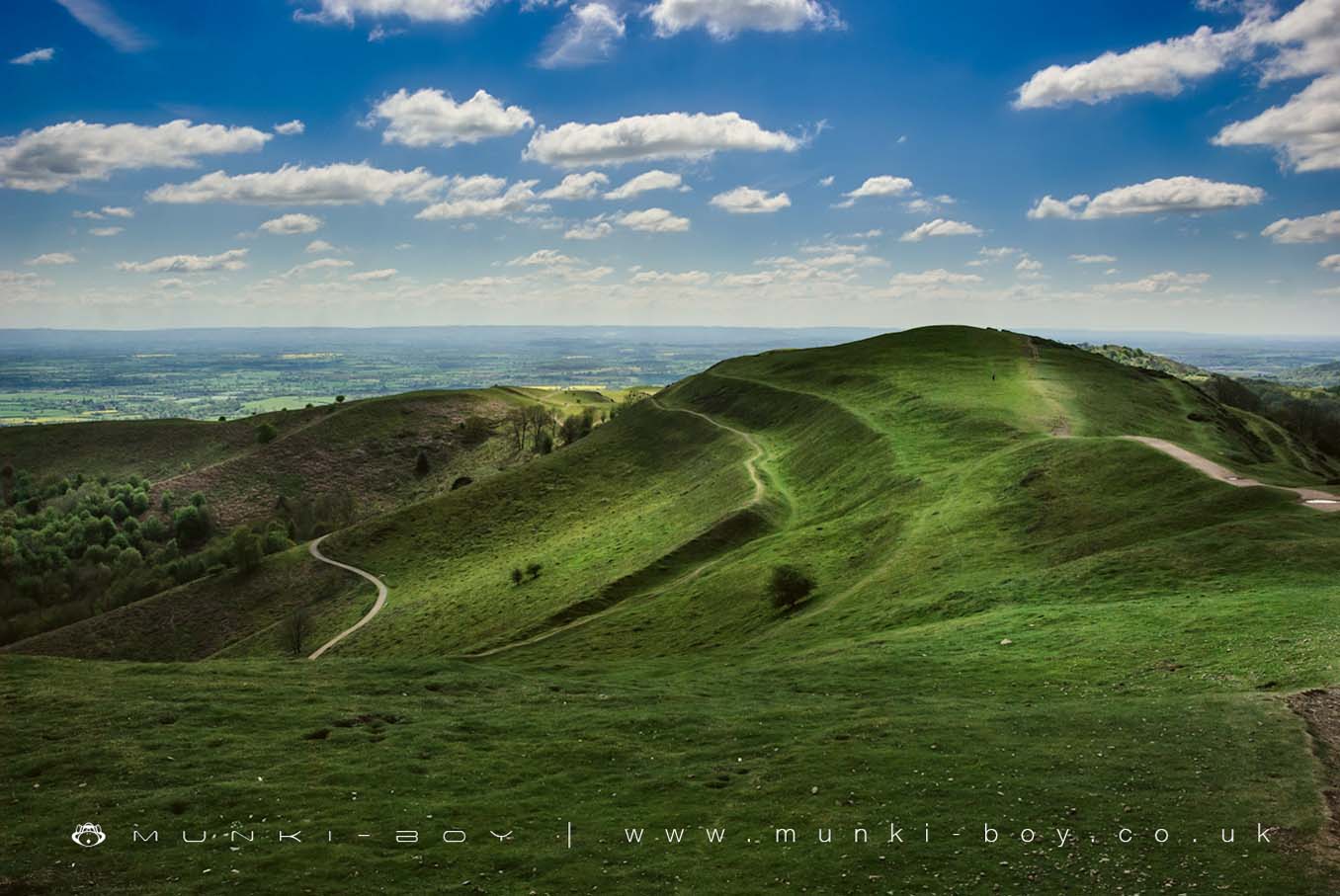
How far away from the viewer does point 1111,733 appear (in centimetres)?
2569

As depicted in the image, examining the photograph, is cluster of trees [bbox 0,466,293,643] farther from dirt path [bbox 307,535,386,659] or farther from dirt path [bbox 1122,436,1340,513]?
dirt path [bbox 1122,436,1340,513]

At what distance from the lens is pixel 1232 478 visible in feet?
177

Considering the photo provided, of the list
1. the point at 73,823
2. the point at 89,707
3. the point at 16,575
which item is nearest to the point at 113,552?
the point at 16,575

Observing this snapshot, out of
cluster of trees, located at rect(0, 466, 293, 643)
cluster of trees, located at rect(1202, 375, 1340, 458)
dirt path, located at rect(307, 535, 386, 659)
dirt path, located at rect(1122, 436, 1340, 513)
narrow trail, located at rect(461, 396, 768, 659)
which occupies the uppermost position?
cluster of trees, located at rect(1202, 375, 1340, 458)

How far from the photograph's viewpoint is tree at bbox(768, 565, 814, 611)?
5616 cm

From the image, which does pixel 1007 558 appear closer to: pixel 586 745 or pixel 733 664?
pixel 733 664

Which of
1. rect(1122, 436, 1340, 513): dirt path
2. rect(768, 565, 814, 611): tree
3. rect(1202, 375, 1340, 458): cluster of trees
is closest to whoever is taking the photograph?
rect(1122, 436, 1340, 513): dirt path

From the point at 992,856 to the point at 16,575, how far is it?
178250mm

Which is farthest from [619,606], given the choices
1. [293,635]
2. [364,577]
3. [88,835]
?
[364,577]

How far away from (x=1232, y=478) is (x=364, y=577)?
9278cm

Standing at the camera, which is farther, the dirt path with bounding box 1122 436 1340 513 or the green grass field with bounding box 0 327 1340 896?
the dirt path with bounding box 1122 436 1340 513

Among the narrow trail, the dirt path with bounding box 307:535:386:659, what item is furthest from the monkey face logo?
the dirt path with bounding box 307:535:386:659

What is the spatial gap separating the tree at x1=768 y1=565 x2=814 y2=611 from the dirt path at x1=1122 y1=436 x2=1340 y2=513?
89.5 feet

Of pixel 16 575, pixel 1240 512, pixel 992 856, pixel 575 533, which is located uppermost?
pixel 1240 512
